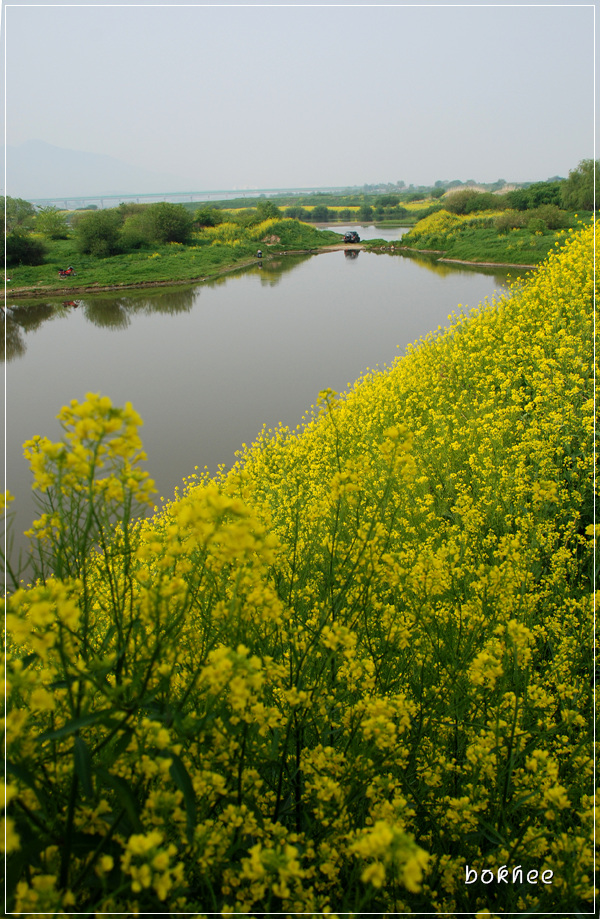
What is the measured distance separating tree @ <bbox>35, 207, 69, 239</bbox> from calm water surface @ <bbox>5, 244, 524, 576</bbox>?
17.6 m

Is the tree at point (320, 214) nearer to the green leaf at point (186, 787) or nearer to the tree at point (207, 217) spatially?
the tree at point (207, 217)

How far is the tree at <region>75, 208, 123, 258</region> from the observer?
103ft

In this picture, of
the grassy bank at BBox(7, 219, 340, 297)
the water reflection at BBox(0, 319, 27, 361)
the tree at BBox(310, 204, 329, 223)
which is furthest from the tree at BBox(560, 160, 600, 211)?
the tree at BBox(310, 204, 329, 223)

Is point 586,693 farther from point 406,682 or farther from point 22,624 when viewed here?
point 22,624

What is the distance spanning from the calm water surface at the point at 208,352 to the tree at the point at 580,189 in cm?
1085

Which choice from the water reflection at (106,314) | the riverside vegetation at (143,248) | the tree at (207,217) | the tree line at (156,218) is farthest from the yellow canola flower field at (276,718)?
the tree at (207,217)

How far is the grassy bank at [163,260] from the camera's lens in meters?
26.5

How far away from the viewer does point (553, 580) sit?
9.62 feet

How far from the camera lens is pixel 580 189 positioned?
99.5 feet

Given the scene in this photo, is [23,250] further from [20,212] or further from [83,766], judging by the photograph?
[83,766]

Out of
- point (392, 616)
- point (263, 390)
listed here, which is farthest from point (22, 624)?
point (263, 390)

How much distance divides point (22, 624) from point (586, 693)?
2440 millimetres

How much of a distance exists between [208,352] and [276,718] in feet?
44.5

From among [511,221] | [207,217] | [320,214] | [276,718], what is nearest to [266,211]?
[207,217]
